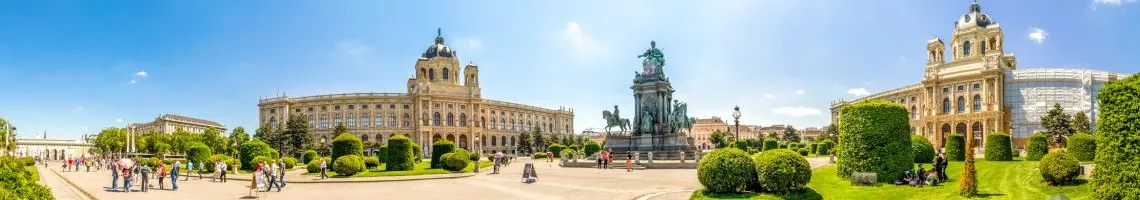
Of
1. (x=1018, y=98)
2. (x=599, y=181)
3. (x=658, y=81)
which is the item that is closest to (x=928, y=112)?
(x=1018, y=98)

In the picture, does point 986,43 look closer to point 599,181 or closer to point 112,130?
point 599,181

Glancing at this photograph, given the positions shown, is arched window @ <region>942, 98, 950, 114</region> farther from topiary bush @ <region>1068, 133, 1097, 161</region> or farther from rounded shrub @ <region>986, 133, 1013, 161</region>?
topiary bush @ <region>1068, 133, 1097, 161</region>

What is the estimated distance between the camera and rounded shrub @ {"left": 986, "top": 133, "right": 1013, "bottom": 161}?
31078 millimetres

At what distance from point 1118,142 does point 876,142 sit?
8.62 metres

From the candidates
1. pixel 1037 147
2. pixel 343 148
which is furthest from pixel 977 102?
pixel 343 148

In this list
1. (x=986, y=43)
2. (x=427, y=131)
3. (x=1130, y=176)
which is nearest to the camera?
(x=1130, y=176)

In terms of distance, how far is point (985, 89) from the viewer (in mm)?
74500

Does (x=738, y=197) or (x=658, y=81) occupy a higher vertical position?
(x=658, y=81)

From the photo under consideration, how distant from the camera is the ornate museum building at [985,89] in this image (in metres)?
71.8

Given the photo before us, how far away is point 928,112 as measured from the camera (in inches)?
3238

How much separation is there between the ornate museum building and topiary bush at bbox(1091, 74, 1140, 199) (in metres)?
60.0

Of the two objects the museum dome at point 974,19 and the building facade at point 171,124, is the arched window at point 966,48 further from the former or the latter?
the building facade at point 171,124

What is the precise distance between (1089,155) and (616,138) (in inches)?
921

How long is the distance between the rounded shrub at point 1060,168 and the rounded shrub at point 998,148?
1803cm
